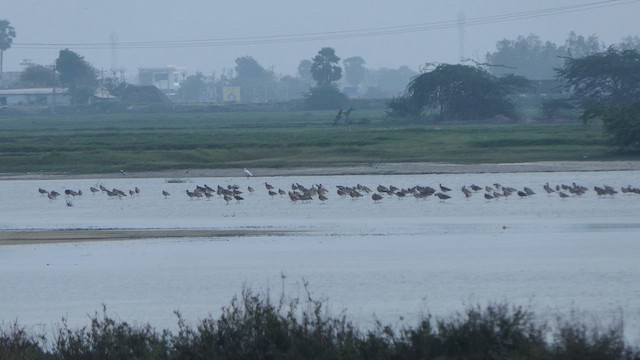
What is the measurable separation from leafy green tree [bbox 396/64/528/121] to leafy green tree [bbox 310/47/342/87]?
Result: 4314 centimetres

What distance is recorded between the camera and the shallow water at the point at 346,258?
1227 centimetres

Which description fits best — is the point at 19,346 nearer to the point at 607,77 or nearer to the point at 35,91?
the point at 607,77

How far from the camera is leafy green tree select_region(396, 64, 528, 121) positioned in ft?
193

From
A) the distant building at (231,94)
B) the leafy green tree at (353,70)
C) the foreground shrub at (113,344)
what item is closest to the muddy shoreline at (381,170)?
the foreground shrub at (113,344)

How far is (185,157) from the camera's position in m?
36.8

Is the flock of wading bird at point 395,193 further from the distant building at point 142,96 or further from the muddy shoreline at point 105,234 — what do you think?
the distant building at point 142,96

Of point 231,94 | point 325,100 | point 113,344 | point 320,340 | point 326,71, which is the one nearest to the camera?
point 320,340

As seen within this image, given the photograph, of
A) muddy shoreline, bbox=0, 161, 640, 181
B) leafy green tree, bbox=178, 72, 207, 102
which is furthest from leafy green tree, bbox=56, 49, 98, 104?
muddy shoreline, bbox=0, 161, 640, 181

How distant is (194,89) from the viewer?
6457 inches

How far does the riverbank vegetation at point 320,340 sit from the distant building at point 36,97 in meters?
103

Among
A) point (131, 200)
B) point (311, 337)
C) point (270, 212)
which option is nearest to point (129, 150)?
point (131, 200)

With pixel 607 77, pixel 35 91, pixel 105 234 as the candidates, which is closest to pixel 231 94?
pixel 35 91

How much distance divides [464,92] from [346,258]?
4422 cm

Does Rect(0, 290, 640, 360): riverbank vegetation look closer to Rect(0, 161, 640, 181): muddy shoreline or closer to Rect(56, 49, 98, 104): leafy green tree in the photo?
Rect(0, 161, 640, 181): muddy shoreline
